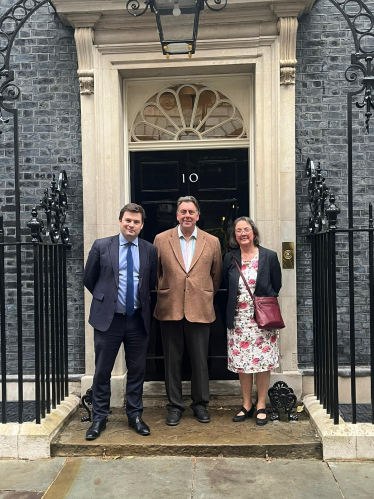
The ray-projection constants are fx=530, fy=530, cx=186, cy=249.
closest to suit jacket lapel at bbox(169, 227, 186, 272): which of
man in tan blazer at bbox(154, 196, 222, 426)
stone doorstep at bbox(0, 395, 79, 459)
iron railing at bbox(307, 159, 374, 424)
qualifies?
man in tan blazer at bbox(154, 196, 222, 426)

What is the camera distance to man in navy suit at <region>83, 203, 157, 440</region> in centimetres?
441

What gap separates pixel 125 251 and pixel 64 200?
3.89 ft

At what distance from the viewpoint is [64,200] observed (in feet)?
17.4

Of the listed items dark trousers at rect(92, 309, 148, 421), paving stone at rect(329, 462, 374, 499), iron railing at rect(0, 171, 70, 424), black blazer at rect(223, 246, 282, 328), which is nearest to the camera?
paving stone at rect(329, 462, 374, 499)

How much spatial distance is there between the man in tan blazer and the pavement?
685mm

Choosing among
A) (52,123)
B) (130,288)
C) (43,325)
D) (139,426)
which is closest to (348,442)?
(139,426)

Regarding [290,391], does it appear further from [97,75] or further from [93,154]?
[97,75]

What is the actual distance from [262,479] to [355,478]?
677mm

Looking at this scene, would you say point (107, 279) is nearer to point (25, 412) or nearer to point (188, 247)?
point (188, 247)

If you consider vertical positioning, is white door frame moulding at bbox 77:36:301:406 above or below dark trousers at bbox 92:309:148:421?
above

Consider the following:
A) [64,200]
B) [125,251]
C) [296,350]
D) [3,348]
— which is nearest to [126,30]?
[64,200]

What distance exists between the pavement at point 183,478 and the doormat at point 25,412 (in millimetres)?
558

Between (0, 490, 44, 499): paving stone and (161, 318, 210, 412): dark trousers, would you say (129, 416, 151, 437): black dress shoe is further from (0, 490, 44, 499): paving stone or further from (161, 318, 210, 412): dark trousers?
(0, 490, 44, 499): paving stone

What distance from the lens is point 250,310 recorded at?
468cm
